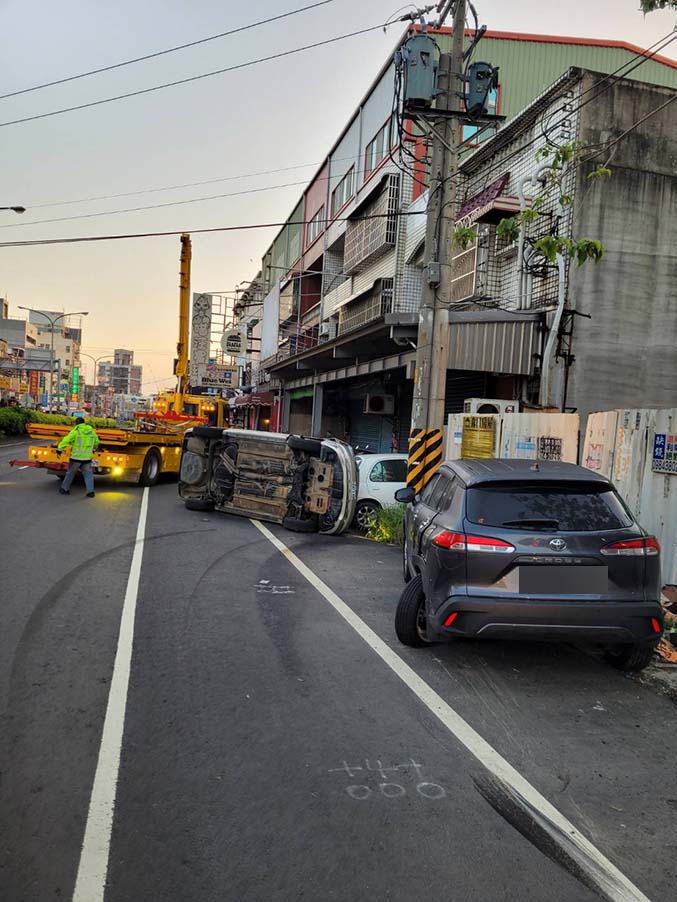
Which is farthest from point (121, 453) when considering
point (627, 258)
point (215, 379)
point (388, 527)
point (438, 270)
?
point (215, 379)

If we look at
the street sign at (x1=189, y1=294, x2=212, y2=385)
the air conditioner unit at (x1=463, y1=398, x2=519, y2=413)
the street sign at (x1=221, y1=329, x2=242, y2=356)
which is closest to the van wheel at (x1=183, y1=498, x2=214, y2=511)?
the air conditioner unit at (x1=463, y1=398, x2=519, y2=413)

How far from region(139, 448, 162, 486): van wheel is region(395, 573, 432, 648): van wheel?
12.4m

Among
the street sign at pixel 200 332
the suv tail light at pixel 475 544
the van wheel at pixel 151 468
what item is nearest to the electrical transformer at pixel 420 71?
the suv tail light at pixel 475 544

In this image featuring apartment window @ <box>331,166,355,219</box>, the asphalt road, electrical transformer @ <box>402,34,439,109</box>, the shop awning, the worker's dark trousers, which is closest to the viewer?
the asphalt road

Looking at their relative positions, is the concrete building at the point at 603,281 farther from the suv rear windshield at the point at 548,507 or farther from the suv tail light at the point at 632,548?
the suv tail light at the point at 632,548

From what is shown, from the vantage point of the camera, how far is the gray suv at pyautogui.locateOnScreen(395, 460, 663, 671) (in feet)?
15.4

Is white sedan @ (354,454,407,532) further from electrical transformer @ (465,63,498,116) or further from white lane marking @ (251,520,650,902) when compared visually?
electrical transformer @ (465,63,498,116)

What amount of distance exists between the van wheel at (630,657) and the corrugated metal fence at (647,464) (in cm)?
222

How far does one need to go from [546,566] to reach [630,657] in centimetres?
122

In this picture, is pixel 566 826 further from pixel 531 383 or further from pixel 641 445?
pixel 531 383

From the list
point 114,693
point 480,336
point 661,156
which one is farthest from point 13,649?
point 661,156

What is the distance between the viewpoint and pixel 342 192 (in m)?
31.5

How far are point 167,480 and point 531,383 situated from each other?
1067 cm

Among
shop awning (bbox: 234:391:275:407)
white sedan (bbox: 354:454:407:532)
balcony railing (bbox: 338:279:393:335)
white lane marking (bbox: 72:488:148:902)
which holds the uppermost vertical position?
balcony railing (bbox: 338:279:393:335)
